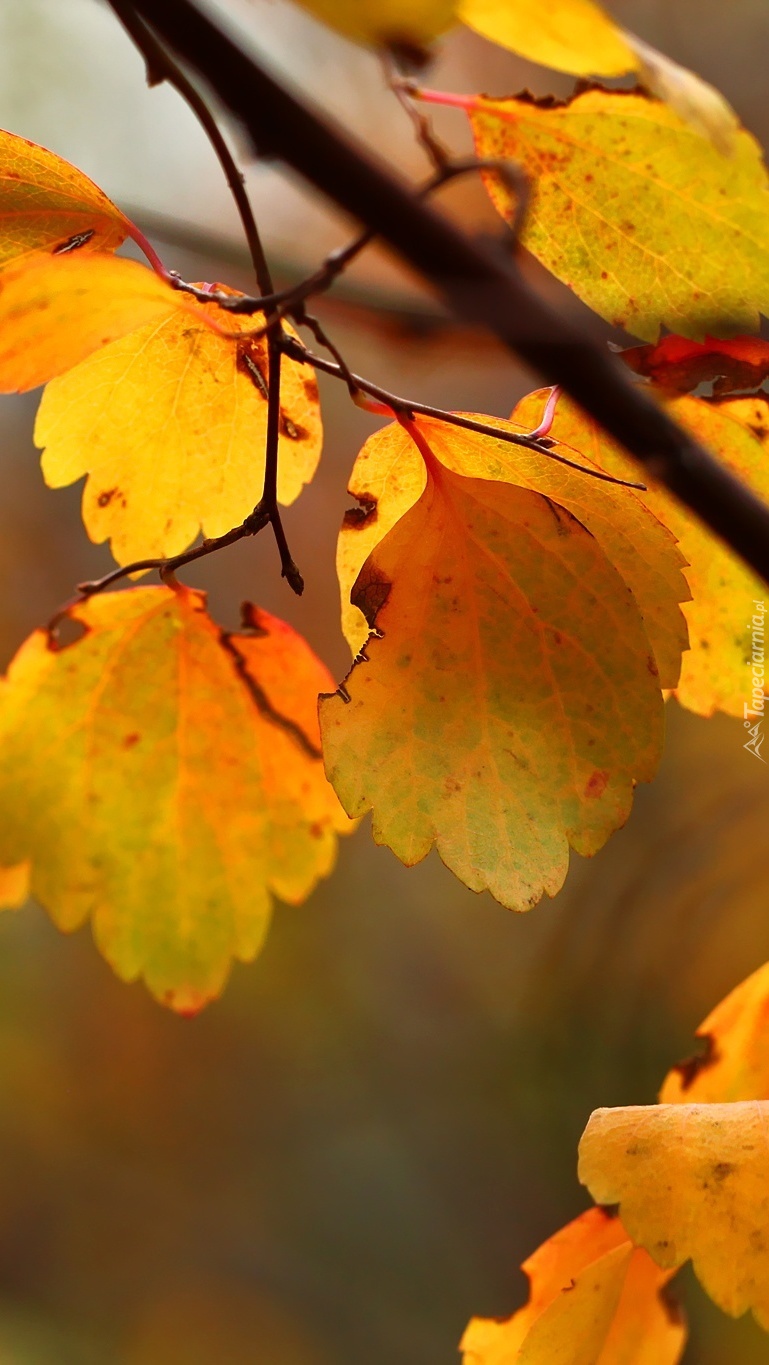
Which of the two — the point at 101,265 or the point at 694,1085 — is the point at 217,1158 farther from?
the point at 101,265

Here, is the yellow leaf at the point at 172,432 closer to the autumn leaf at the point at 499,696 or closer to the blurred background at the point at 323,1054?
the autumn leaf at the point at 499,696

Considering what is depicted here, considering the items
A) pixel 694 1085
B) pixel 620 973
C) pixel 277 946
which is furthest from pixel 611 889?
pixel 694 1085

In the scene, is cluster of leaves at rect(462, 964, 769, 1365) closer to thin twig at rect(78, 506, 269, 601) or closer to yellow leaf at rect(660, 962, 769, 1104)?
yellow leaf at rect(660, 962, 769, 1104)

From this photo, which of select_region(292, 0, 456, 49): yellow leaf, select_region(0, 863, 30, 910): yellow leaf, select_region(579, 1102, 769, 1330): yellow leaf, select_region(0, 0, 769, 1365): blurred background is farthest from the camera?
select_region(0, 0, 769, 1365): blurred background

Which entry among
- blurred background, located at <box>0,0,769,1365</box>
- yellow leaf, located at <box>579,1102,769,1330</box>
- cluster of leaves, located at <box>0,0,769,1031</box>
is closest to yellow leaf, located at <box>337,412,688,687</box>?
cluster of leaves, located at <box>0,0,769,1031</box>

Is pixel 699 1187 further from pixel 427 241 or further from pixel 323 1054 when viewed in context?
pixel 323 1054

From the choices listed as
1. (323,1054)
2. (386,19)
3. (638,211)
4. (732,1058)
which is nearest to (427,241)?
(386,19)
